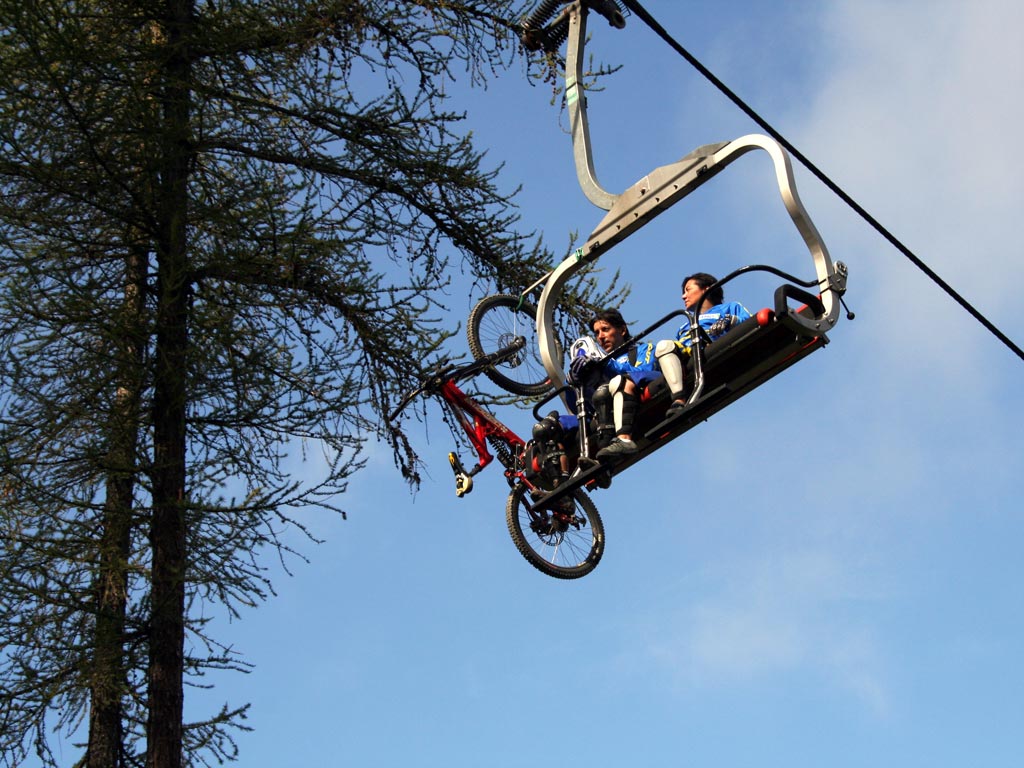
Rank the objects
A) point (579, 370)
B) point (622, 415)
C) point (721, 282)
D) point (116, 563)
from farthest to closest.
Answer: point (116, 563) → point (579, 370) → point (622, 415) → point (721, 282)

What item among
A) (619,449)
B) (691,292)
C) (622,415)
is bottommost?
(619,449)

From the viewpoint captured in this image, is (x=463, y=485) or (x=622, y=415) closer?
(x=622, y=415)

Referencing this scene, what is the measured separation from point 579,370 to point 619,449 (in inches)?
31.9

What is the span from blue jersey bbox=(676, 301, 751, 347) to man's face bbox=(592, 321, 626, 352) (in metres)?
1.02

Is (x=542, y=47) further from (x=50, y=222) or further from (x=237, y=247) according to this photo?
(x=50, y=222)

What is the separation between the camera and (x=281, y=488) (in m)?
10.7

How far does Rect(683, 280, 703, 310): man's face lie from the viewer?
9164 millimetres

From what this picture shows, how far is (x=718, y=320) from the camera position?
29.2 feet

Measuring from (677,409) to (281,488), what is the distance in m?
3.42

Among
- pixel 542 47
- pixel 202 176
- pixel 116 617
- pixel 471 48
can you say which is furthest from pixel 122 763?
pixel 471 48

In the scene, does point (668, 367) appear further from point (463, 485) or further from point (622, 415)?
point (463, 485)

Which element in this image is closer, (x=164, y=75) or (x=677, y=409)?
(x=677, y=409)

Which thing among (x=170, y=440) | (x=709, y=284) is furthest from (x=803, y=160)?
(x=170, y=440)

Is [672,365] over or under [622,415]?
over
